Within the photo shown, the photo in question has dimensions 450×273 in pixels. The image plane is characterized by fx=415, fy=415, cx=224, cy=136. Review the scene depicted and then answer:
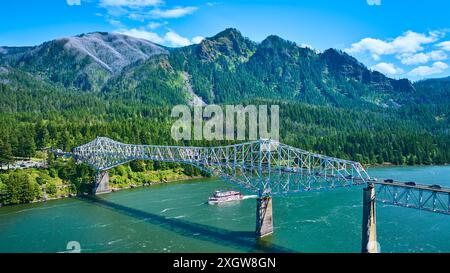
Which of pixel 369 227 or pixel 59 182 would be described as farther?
pixel 59 182

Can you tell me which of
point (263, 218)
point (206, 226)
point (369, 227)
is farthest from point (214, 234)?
point (369, 227)

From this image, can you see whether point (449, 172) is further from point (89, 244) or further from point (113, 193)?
point (89, 244)

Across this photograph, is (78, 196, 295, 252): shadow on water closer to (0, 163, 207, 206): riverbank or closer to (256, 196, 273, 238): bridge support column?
(256, 196, 273, 238): bridge support column

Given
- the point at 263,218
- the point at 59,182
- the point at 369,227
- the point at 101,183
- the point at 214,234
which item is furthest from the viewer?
the point at 101,183

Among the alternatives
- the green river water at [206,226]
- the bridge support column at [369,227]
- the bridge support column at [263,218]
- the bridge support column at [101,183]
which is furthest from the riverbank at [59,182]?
the bridge support column at [369,227]

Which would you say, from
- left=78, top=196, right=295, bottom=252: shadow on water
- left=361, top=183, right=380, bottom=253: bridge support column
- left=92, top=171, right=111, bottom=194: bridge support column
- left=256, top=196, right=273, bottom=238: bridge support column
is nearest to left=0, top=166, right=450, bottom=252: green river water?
left=78, top=196, right=295, bottom=252: shadow on water

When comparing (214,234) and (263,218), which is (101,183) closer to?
(214,234)
